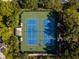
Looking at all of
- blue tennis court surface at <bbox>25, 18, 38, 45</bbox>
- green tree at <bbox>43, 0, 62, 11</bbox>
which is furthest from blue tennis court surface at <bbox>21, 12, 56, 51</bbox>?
green tree at <bbox>43, 0, 62, 11</bbox>

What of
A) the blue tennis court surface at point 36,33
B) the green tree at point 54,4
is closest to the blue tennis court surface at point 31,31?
the blue tennis court surface at point 36,33

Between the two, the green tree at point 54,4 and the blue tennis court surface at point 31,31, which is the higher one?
the green tree at point 54,4

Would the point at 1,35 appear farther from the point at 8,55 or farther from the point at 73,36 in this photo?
the point at 73,36

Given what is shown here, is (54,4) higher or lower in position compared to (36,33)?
higher

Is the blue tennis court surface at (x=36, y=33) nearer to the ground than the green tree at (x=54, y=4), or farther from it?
nearer to the ground

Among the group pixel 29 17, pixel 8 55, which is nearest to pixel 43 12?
pixel 29 17

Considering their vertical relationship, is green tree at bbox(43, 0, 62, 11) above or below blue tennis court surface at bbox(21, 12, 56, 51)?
above

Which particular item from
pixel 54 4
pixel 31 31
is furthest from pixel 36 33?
pixel 54 4

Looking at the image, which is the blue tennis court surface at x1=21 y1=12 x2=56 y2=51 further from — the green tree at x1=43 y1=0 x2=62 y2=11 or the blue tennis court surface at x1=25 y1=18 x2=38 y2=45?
the green tree at x1=43 y1=0 x2=62 y2=11

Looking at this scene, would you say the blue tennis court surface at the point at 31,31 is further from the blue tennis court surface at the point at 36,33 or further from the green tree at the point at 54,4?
the green tree at the point at 54,4

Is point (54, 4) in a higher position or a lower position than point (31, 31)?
higher

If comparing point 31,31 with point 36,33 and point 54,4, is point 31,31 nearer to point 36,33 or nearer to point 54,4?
point 36,33
